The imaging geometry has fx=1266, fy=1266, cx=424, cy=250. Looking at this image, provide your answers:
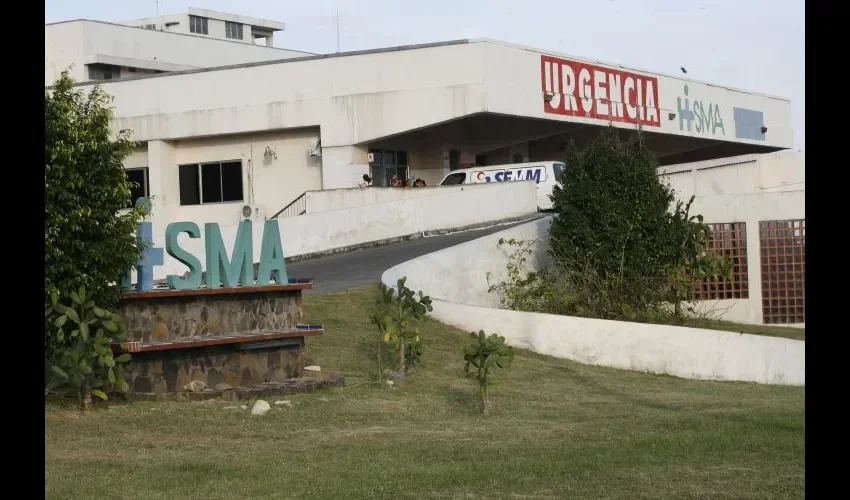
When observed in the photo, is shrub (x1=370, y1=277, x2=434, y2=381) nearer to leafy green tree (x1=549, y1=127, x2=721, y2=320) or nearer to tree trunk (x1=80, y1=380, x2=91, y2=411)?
tree trunk (x1=80, y1=380, x2=91, y2=411)

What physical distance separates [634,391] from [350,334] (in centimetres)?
505

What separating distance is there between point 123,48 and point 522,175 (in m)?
24.6

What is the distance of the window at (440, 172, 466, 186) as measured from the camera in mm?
41344

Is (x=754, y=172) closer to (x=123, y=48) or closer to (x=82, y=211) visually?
(x=123, y=48)

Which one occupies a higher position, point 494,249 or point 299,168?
point 299,168

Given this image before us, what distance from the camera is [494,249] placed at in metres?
27.9

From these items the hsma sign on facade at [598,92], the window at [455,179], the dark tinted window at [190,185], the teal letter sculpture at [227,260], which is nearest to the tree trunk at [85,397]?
the teal letter sculpture at [227,260]

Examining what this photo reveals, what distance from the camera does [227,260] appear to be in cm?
1675

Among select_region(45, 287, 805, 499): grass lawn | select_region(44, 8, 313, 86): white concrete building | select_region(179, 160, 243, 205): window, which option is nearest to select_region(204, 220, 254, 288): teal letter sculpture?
select_region(45, 287, 805, 499): grass lawn

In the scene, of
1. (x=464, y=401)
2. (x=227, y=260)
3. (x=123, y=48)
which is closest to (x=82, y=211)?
(x=227, y=260)

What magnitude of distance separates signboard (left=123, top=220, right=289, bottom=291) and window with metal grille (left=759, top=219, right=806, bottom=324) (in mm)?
17395

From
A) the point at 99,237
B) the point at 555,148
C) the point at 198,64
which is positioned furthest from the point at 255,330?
the point at 198,64

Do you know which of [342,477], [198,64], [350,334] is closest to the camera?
[342,477]
